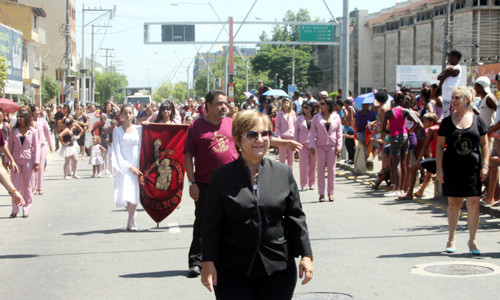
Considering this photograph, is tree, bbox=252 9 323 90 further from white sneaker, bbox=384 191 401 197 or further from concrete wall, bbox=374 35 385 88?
white sneaker, bbox=384 191 401 197

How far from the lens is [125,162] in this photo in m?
11.0

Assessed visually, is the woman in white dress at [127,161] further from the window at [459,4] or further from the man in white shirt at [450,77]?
the window at [459,4]

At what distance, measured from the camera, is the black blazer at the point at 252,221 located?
430cm

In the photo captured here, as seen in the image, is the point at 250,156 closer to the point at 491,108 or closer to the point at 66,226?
the point at 66,226

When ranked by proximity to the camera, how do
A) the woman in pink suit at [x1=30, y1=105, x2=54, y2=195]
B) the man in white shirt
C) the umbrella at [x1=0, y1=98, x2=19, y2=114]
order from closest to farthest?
the man in white shirt, the woman in pink suit at [x1=30, y1=105, x2=54, y2=195], the umbrella at [x1=0, y1=98, x2=19, y2=114]

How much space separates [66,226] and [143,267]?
12.4 ft

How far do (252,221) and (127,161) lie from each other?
6.96m

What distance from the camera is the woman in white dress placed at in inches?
429

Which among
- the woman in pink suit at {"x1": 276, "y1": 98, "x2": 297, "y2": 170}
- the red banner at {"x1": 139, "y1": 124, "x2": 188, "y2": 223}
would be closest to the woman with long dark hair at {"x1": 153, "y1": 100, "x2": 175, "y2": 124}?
the red banner at {"x1": 139, "y1": 124, "x2": 188, "y2": 223}

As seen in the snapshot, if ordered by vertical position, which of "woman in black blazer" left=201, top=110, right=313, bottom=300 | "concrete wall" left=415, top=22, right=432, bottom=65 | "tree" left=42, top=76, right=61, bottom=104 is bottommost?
"woman in black blazer" left=201, top=110, right=313, bottom=300

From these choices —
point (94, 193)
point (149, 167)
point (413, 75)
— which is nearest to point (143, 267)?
point (149, 167)

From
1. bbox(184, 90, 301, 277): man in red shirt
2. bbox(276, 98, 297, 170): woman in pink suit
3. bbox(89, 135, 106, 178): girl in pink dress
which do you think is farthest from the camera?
bbox(89, 135, 106, 178): girl in pink dress

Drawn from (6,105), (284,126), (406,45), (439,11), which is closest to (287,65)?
(406,45)

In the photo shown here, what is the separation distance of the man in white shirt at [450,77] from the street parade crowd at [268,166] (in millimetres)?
17
